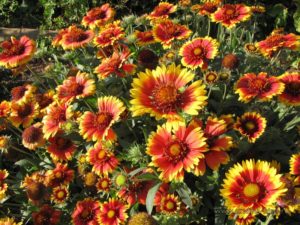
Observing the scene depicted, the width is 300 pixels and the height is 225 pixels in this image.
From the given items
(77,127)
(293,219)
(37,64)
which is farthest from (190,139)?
(37,64)

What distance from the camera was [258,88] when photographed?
90.4 inches

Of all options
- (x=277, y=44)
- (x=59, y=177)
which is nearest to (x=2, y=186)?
(x=59, y=177)

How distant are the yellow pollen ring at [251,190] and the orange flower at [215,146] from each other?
7.3 inches

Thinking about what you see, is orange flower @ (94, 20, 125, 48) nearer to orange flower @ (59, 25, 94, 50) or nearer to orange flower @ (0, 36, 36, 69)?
orange flower @ (59, 25, 94, 50)

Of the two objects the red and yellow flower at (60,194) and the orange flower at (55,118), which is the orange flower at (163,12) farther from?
the red and yellow flower at (60,194)

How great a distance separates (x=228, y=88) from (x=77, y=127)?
3.65 feet

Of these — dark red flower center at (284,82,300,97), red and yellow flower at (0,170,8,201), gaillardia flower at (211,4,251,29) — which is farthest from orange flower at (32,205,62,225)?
gaillardia flower at (211,4,251,29)

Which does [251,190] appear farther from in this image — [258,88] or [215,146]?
[258,88]

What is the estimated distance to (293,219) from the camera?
249 cm

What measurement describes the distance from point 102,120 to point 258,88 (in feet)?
2.95

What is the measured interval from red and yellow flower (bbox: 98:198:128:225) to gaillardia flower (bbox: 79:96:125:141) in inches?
16.1

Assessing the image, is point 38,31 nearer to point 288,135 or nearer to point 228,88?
point 228,88

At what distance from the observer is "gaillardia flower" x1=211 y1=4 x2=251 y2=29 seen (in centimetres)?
280

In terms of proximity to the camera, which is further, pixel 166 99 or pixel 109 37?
pixel 109 37
